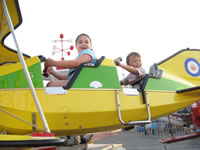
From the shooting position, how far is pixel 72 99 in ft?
7.25

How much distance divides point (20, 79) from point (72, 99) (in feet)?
1.81

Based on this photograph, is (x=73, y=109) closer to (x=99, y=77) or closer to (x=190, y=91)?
(x=99, y=77)

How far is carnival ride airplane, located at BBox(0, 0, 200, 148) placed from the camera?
1.97 m

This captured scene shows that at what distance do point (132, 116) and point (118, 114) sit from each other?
0.28m

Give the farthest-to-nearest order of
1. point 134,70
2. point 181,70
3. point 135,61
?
point 181,70 < point 135,61 < point 134,70

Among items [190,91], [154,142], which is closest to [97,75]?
[190,91]

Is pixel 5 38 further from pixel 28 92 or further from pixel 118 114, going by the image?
pixel 118 114

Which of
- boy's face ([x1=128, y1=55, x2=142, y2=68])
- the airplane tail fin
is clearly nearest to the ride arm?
the airplane tail fin

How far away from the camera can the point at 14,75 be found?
2100 millimetres

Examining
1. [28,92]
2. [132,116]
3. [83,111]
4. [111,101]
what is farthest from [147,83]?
[28,92]

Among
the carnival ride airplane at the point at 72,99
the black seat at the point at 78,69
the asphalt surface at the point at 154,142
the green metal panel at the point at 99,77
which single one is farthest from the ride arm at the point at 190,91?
the asphalt surface at the point at 154,142

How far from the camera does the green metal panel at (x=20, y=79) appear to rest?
2055mm

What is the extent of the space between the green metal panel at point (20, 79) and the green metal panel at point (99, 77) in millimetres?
381

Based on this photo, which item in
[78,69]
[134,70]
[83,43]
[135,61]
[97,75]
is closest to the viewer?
[78,69]
